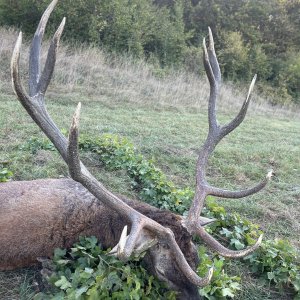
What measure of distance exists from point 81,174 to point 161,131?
18.5 feet

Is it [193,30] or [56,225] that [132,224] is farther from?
[193,30]

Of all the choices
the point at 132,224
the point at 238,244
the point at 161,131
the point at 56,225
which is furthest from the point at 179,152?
the point at 132,224

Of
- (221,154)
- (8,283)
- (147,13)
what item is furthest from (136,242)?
(147,13)

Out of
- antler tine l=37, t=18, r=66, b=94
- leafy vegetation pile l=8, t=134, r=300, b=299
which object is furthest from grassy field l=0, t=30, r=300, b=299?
antler tine l=37, t=18, r=66, b=94

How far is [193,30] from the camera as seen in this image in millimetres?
21812

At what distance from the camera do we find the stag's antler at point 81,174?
2643 millimetres

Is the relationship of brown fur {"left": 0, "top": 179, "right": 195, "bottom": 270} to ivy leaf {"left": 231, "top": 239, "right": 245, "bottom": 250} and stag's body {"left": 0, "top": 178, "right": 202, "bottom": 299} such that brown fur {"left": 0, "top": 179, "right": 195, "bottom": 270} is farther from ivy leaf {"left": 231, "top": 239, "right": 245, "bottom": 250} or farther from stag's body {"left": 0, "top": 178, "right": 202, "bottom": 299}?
ivy leaf {"left": 231, "top": 239, "right": 245, "bottom": 250}

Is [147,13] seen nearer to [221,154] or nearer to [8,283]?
[221,154]

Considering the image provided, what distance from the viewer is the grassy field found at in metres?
4.94

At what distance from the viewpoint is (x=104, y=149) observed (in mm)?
→ 5793

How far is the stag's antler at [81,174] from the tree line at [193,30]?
12.8 m

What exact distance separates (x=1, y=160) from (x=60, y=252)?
232 cm

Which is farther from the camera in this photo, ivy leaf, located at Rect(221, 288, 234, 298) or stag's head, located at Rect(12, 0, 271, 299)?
ivy leaf, located at Rect(221, 288, 234, 298)

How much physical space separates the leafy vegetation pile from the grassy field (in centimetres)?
17
